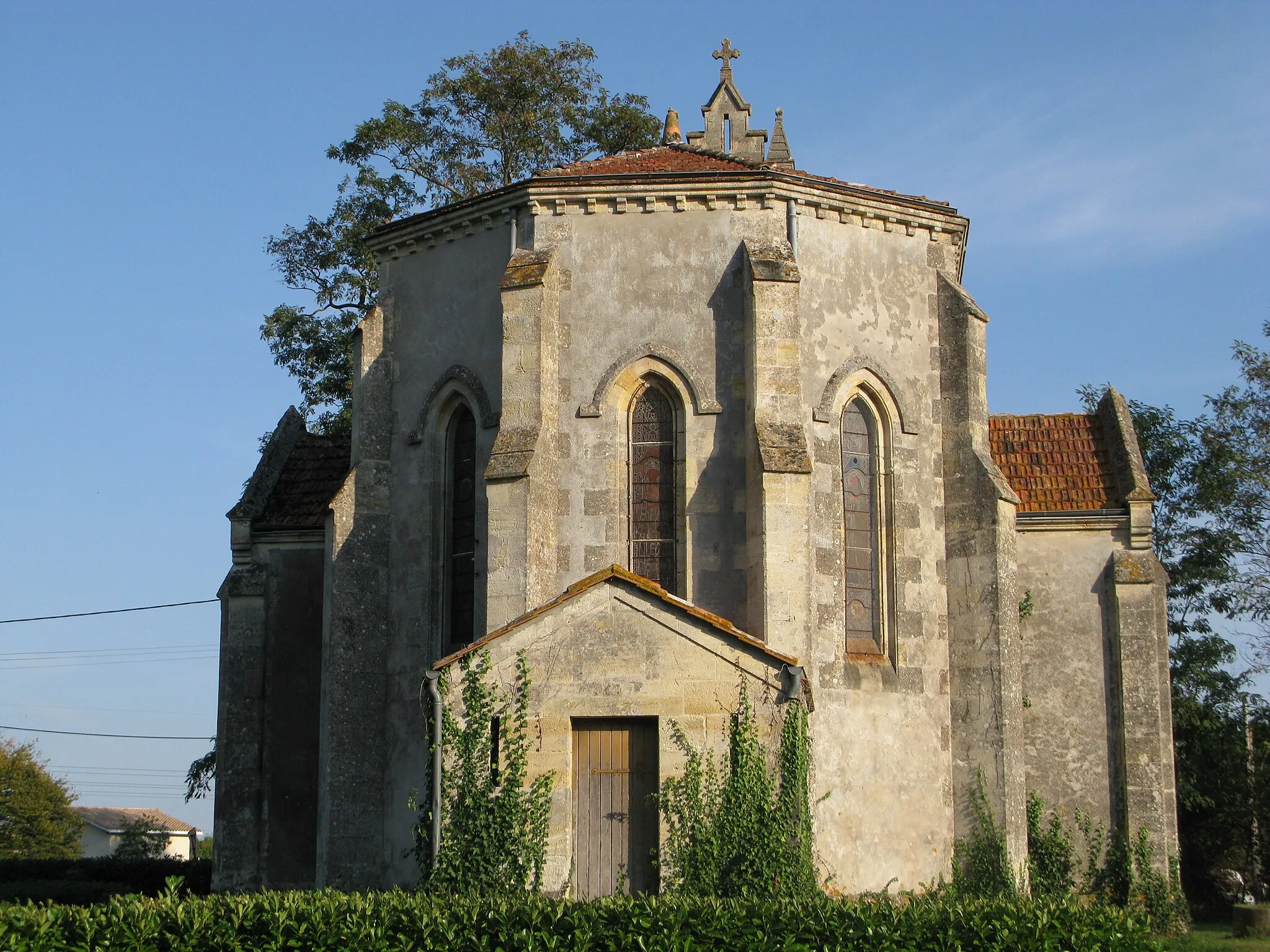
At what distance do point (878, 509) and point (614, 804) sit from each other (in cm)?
653

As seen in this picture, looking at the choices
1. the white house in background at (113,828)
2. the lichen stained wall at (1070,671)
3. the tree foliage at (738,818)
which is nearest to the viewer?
the tree foliage at (738,818)

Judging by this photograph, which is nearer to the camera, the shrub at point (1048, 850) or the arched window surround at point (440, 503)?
the arched window surround at point (440, 503)

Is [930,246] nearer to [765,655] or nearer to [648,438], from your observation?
[648,438]

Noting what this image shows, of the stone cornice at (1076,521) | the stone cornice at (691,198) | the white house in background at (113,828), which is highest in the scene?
the stone cornice at (691,198)

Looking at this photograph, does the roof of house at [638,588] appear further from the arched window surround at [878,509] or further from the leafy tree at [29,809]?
the leafy tree at [29,809]

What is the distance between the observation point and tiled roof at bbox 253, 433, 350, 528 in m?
24.5

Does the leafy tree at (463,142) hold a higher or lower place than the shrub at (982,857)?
higher

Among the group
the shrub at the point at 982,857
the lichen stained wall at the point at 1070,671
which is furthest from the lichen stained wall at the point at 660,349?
the lichen stained wall at the point at 1070,671

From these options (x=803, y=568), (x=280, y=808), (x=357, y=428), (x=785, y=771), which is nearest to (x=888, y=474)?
(x=803, y=568)

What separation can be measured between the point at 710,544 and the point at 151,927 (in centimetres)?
875

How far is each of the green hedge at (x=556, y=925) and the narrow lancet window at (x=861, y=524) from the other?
264 inches

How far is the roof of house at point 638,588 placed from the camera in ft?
54.5

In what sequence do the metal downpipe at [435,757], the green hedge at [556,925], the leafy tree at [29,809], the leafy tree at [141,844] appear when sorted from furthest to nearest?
the leafy tree at [29,809] < the leafy tree at [141,844] < the metal downpipe at [435,757] < the green hedge at [556,925]

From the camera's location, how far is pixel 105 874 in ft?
100.0
